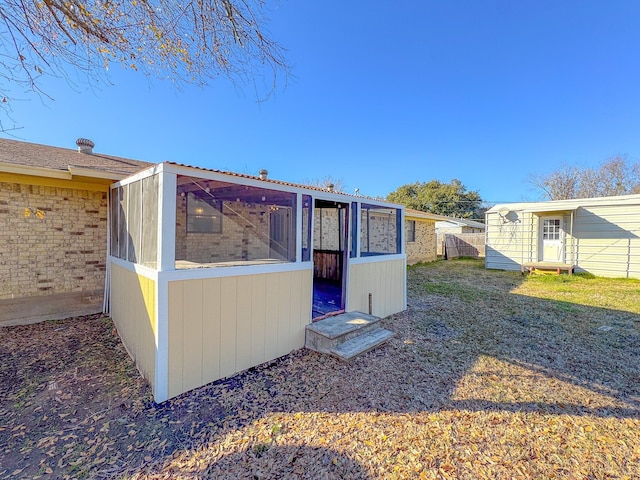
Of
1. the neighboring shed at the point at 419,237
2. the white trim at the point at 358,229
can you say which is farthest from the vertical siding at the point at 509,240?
the white trim at the point at 358,229

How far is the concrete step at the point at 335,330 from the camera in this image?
3932 millimetres

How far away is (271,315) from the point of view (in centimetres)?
378

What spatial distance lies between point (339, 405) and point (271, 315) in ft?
4.78

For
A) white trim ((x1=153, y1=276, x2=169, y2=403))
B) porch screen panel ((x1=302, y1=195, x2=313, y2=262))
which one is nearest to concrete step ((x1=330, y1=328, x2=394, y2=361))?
porch screen panel ((x1=302, y1=195, x2=313, y2=262))

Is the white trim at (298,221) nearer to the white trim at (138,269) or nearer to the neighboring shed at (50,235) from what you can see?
the white trim at (138,269)

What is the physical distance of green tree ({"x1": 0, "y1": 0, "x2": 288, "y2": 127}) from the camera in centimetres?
283

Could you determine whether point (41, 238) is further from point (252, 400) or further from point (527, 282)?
point (527, 282)

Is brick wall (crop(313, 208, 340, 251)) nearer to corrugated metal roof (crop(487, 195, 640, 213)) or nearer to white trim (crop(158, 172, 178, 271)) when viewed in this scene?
white trim (crop(158, 172, 178, 271))

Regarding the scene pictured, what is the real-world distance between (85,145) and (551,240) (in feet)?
54.5

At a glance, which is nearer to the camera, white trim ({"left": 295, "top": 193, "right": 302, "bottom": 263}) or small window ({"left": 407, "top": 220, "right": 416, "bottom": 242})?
white trim ({"left": 295, "top": 193, "right": 302, "bottom": 263})

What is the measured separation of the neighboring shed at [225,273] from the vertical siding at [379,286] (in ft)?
0.07

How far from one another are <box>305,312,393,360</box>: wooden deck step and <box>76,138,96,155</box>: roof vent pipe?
671cm

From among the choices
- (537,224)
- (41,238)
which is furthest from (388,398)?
(537,224)

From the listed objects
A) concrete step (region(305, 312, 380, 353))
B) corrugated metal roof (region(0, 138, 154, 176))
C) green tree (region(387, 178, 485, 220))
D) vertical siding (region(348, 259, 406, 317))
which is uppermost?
green tree (region(387, 178, 485, 220))
